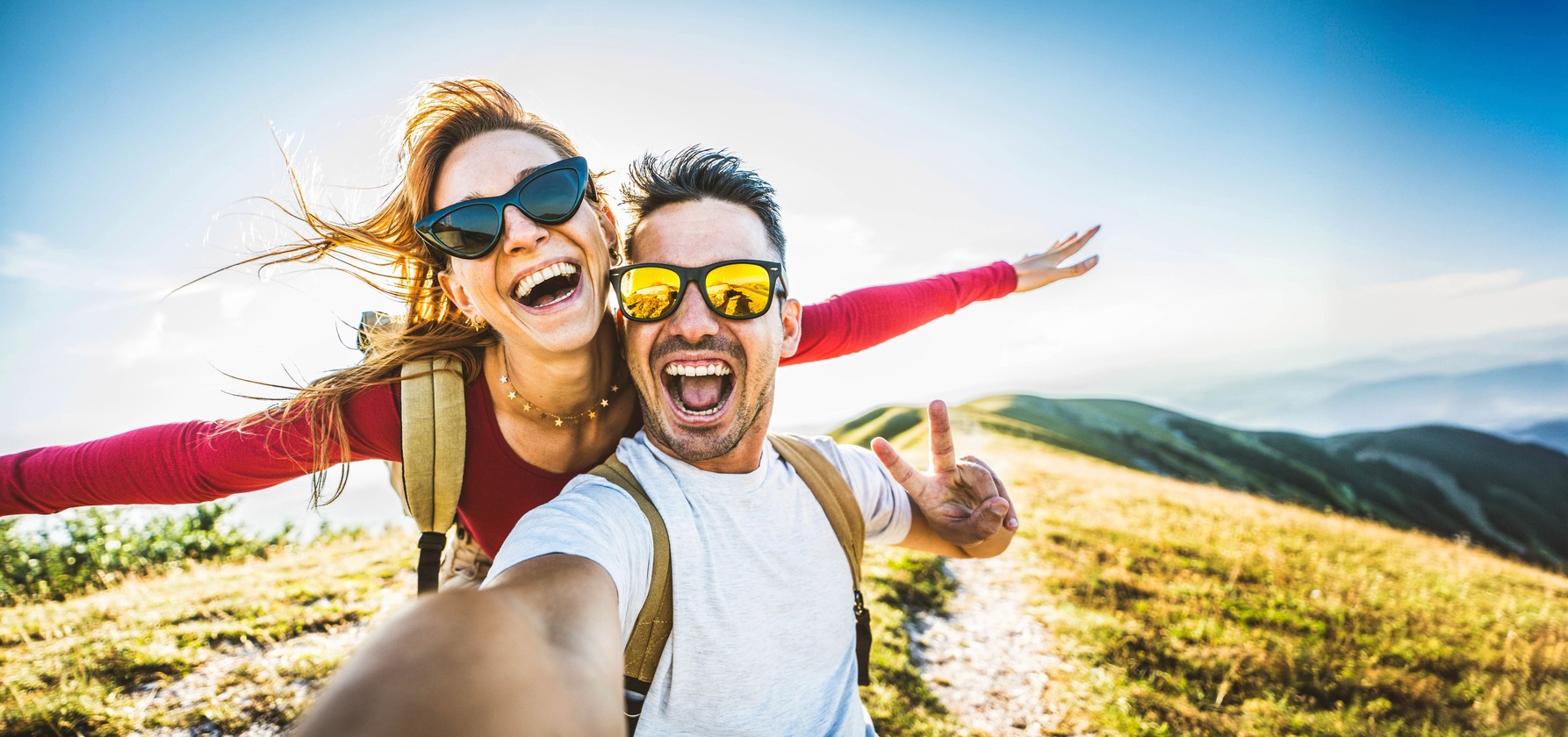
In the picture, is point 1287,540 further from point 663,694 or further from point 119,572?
point 119,572

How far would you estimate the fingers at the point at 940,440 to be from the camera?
3189 mm

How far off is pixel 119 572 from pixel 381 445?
32.1 ft

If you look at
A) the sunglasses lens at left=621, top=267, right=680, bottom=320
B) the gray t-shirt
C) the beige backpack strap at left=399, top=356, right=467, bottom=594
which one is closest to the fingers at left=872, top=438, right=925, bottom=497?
the gray t-shirt

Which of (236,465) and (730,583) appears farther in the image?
(236,465)

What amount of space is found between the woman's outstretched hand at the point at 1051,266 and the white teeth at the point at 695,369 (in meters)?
4.06

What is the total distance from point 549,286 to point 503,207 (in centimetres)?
44

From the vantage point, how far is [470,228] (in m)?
2.88

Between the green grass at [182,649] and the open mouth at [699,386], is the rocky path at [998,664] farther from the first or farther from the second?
the green grass at [182,649]

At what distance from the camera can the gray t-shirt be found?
2.11 metres

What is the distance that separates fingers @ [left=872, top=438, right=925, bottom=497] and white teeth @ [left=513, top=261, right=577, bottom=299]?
179cm

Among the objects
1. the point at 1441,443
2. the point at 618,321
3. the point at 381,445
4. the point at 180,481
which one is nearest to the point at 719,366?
the point at 618,321

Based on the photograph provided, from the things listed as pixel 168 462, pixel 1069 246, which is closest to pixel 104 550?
pixel 168 462

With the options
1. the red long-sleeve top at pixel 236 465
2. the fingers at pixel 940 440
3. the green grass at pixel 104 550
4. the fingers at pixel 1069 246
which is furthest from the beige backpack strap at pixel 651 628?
the green grass at pixel 104 550

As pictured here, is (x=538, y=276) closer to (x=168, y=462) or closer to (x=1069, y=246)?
(x=168, y=462)
